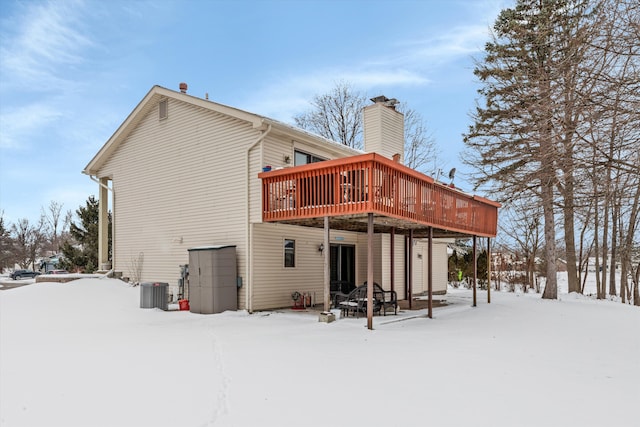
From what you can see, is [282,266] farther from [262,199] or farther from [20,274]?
[20,274]

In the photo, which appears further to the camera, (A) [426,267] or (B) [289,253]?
(A) [426,267]

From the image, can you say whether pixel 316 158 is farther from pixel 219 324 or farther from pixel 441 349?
pixel 441 349

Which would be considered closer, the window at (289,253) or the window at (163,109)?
the window at (289,253)

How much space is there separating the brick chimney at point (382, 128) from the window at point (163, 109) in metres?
7.17

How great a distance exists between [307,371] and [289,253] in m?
7.11

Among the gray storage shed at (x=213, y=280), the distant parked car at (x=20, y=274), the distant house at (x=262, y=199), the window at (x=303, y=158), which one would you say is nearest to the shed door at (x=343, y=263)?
the distant house at (x=262, y=199)

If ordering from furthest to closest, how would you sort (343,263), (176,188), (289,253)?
1. (343,263)
2. (176,188)
3. (289,253)

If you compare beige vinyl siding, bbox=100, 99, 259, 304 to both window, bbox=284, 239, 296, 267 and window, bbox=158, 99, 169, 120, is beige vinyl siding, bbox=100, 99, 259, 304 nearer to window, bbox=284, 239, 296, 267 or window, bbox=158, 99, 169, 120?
window, bbox=158, 99, 169, 120

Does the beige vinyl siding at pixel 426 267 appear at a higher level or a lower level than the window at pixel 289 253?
lower

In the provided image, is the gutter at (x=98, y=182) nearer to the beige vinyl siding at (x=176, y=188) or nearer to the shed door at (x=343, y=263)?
the beige vinyl siding at (x=176, y=188)

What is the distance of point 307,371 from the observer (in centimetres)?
575

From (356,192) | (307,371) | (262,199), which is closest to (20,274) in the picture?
(262,199)

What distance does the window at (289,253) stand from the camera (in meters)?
12.6

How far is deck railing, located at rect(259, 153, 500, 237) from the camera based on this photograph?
9077 mm
